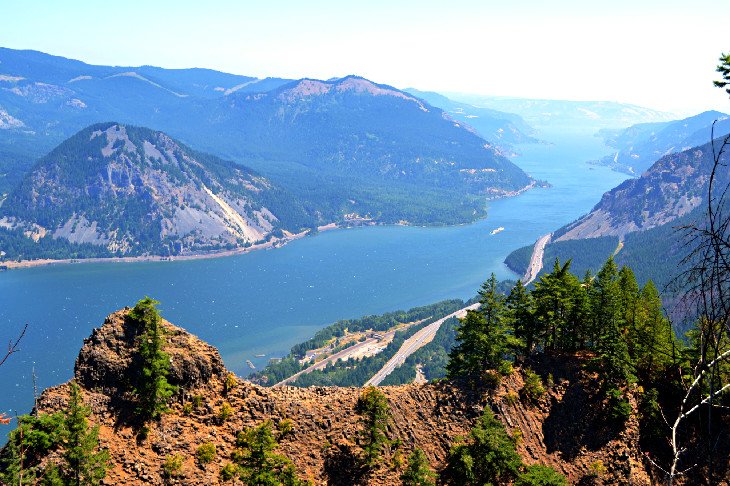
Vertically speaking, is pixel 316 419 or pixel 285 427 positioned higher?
pixel 285 427

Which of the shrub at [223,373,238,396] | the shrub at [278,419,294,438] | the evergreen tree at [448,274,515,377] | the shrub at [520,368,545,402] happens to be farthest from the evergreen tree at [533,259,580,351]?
the shrub at [223,373,238,396]

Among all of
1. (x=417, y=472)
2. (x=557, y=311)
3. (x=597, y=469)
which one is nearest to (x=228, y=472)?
(x=417, y=472)

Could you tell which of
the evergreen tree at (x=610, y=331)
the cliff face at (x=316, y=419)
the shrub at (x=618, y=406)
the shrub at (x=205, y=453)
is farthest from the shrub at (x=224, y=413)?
the evergreen tree at (x=610, y=331)

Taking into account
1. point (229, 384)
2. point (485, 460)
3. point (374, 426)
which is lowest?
point (485, 460)

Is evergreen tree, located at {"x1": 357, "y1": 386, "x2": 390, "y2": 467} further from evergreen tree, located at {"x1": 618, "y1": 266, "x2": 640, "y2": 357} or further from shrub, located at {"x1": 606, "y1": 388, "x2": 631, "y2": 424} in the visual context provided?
evergreen tree, located at {"x1": 618, "y1": 266, "x2": 640, "y2": 357}

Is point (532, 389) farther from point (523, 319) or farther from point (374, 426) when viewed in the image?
point (374, 426)

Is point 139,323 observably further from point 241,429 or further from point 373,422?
point 373,422

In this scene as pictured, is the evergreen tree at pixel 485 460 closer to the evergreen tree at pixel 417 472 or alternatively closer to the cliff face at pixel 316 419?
the cliff face at pixel 316 419
